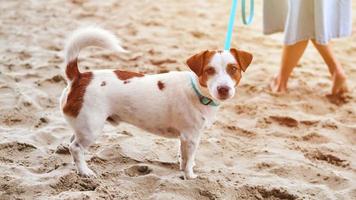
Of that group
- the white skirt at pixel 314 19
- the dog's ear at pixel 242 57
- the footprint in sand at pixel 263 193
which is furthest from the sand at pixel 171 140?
the dog's ear at pixel 242 57

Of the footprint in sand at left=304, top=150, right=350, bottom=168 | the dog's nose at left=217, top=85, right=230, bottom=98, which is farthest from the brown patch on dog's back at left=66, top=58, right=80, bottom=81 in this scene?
the footprint in sand at left=304, top=150, right=350, bottom=168

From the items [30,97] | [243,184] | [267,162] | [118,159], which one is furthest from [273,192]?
[30,97]

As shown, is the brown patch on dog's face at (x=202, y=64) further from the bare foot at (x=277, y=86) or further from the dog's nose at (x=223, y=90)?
the bare foot at (x=277, y=86)

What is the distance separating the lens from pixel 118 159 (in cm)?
245

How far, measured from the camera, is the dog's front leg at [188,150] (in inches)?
87.7

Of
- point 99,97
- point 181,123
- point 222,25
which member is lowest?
point 222,25

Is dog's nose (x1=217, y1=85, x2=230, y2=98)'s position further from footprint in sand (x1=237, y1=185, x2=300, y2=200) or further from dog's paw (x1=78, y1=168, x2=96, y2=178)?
dog's paw (x1=78, y1=168, x2=96, y2=178)

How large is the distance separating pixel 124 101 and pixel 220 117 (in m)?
1.00

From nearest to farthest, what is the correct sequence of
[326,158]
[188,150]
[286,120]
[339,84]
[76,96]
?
1. [76,96]
2. [188,150]
3. [326,158]
4. [286,120]
5. [339,84]

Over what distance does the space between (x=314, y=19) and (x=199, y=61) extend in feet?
4.34

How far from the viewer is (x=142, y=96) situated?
2.18 meters

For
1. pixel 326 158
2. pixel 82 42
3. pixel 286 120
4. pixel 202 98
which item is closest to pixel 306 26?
pixel 286 120

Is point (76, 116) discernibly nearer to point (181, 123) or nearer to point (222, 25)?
point (181, 123)

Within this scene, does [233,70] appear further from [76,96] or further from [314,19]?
[314,19]
